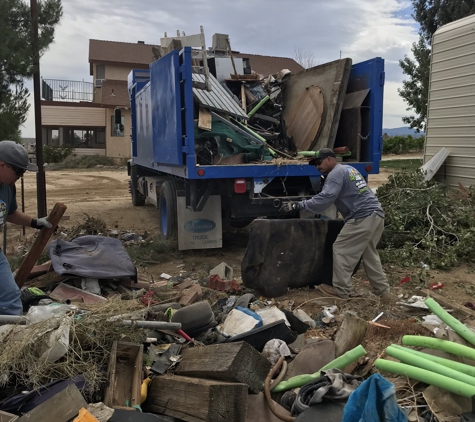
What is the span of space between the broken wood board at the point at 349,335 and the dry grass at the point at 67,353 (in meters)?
1.48

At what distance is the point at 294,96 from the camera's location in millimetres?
7902

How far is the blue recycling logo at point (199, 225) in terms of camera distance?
7.19 m

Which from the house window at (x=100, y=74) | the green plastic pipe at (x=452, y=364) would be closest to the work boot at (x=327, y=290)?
the green plastic pipe at (x=452, y=364)

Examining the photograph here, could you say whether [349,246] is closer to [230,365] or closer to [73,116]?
[230,365]

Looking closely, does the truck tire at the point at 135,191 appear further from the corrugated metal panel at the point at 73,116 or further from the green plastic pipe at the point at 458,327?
the corrugated metal panel at the point at 73,116

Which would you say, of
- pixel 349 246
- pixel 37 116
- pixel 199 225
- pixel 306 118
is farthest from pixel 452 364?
pixel 37 116

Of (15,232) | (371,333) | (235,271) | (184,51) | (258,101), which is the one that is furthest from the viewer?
(15,232)

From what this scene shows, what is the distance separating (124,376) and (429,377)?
181 centimetres

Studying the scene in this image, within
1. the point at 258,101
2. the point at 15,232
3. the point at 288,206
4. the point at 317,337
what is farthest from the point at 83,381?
the point at 15,232

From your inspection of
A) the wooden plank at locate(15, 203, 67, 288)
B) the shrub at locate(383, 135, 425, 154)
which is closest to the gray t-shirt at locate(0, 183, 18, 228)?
the wooden plank at locate(15, 203, 67, 288)

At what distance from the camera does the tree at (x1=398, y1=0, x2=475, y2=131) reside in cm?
2152

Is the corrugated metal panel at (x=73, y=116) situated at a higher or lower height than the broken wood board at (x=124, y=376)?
higher

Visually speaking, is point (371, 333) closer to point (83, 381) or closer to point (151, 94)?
point (83, 381)

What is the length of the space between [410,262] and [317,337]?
3026 mm
